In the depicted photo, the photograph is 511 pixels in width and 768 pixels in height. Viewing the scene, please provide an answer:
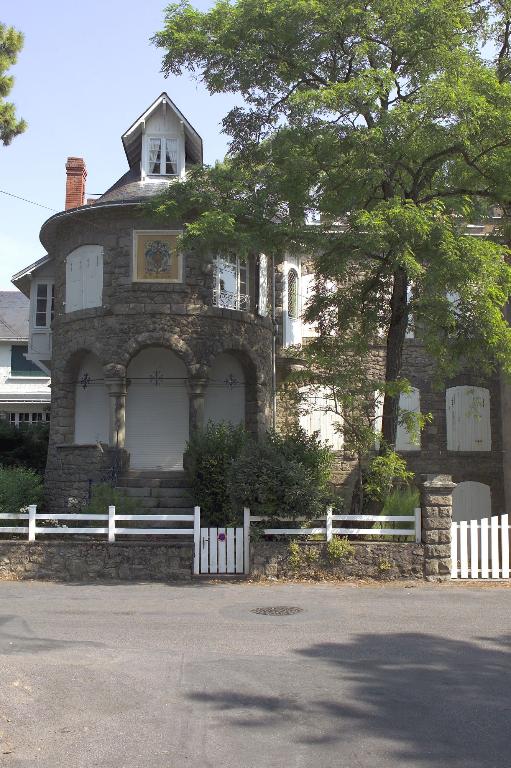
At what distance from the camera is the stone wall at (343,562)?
43.0 feet

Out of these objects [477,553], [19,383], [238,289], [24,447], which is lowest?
[477,553]

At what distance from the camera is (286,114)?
623 inches

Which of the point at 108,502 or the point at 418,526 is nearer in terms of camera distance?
the point at 418,526

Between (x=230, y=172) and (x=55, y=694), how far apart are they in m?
11.3

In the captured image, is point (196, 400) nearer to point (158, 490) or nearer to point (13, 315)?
point (158, 490)

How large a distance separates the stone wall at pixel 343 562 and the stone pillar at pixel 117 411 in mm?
7123

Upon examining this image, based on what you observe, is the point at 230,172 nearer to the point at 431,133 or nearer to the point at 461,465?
the point at 431,133

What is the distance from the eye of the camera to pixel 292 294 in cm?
2219

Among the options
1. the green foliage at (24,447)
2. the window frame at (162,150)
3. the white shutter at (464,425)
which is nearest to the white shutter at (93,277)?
the window frame at (162,150)

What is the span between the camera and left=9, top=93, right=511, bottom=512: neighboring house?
19.4 meters

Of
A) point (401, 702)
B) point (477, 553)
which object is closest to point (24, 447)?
point (477, 553)

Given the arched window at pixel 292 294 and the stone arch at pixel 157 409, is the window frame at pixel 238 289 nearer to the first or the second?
the stone arch at pixel 157 409

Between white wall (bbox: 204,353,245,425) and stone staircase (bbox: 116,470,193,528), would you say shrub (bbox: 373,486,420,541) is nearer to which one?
stone staircase (bbox: 116,470,193,528)

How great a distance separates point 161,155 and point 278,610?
13.5m
